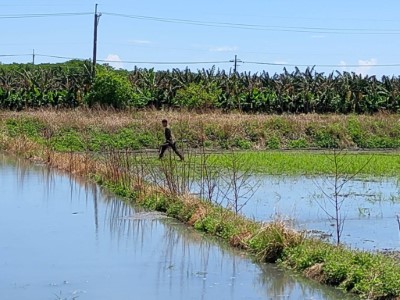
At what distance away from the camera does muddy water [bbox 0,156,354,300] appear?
9102 mm

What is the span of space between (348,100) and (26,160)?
1955cm

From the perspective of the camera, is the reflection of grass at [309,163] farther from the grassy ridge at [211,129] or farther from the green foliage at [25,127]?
the green foliage at [25,127]

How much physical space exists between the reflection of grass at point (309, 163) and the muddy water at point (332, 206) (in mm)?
1551

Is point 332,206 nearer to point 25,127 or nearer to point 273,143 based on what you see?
point 273,143

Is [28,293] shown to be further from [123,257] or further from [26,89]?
[26,89]

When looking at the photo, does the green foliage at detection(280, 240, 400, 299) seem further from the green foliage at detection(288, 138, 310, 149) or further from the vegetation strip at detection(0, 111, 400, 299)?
the green foliage at detection(288, 138, 310, 149)

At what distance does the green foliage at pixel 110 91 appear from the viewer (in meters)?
35.0

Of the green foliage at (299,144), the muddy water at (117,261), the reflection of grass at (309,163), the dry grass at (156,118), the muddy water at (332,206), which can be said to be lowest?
the muddy water at (117,261)

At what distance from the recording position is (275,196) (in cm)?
1684

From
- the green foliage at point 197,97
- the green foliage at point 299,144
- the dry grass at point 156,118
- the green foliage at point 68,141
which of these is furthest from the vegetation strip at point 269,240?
the green foliage at point 197,97

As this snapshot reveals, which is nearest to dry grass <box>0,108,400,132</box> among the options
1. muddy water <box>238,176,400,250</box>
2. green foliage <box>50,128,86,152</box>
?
green foliage <box>50,128,86,152</box>

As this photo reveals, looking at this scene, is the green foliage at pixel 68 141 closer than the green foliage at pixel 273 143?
Yes

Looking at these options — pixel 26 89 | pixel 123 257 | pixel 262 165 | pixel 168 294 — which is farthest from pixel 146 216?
pixel 26 89

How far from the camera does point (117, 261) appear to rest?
10.6 m
